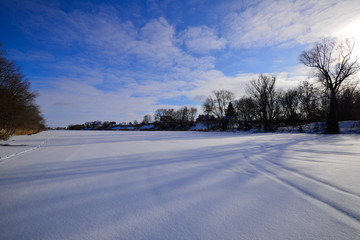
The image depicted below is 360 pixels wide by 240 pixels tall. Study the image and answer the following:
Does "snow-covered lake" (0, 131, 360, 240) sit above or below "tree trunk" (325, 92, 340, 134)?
below

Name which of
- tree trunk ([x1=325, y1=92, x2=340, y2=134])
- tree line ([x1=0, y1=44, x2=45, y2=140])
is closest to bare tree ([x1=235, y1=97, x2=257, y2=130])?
tree trunk ([x1=325, y1=92, x2=340, y2=134])

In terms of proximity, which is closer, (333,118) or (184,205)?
(184,205)

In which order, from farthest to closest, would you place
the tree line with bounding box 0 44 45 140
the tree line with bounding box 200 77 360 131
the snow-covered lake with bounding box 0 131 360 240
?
the tree line with bounding box 200 77 360 131
the tree line with bounding box 0 44 45 140
the snow-covered lake with bounding box 0 131 360 240

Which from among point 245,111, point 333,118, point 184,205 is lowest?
point 184,205

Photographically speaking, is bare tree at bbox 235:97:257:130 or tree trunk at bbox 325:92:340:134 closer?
tree trunk at bbox 325:92:340:134

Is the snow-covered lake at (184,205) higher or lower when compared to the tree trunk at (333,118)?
lower

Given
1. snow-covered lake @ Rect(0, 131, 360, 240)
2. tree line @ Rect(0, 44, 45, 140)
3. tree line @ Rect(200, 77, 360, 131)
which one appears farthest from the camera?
tree line @ Rect(200, 77, 360, 131)

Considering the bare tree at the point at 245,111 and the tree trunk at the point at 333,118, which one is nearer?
the tree trunk at the point at 333,118

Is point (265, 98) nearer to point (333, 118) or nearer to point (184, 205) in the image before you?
point (333, 118)

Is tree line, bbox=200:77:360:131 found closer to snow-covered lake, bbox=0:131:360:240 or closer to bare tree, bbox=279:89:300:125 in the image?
bare tree, bbox=279:89:300:125

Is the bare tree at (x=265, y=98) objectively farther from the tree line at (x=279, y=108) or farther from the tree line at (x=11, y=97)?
the tree line at (x=11, y=97)

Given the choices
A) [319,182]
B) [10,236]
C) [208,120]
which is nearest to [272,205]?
[319,182]

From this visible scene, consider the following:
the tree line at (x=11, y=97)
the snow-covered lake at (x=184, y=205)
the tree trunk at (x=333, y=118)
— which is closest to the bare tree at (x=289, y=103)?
the tree trunk at (x=333, y=118)

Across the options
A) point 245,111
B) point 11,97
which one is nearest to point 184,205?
point 11,97
